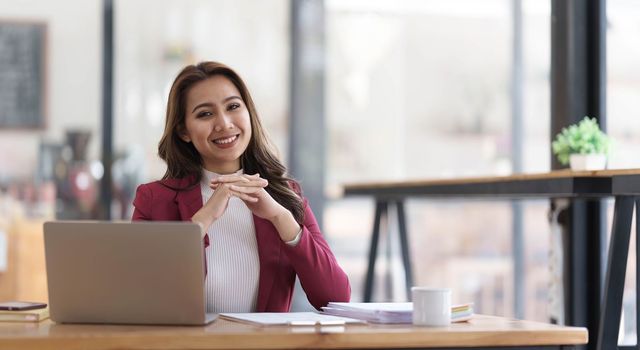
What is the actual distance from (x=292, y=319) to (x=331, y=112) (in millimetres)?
3760

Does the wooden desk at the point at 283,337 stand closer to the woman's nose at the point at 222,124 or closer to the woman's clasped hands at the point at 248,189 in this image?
the woman's clasped hands at the point at 248,189

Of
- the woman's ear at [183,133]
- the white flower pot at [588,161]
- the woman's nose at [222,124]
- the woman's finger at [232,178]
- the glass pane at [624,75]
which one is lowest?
the woman's finger at [232,178]

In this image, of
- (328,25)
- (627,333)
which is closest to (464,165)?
(328,25)

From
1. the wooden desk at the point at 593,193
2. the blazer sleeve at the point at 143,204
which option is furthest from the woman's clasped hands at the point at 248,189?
the wooden desk at the point at 593,193

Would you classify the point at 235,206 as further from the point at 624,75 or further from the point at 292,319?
the point at 624,75

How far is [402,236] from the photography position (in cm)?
457

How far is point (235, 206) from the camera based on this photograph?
2.44 metres

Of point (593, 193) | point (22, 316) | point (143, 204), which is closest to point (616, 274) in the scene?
point (593, 193)

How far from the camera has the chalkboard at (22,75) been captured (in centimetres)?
532

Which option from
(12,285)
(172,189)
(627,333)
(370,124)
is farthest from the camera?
(370,124)

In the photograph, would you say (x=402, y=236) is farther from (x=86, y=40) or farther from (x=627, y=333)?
(x=86, y=40)

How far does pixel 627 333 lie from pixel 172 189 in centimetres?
278

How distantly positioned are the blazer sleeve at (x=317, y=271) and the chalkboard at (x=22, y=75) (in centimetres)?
333

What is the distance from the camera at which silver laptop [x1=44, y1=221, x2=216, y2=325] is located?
1781mm
